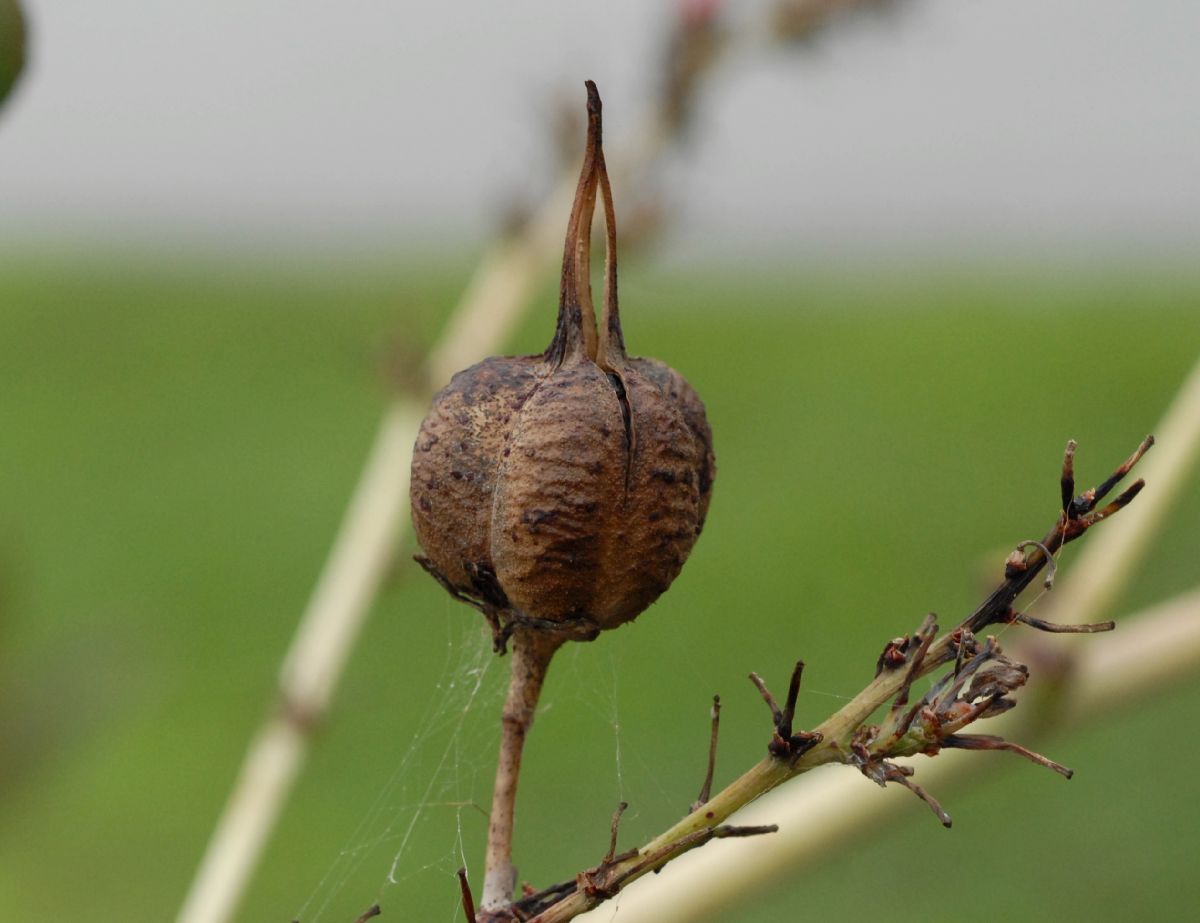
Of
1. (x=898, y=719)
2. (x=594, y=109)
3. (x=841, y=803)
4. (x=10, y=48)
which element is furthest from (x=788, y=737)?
(x=841, y=803)

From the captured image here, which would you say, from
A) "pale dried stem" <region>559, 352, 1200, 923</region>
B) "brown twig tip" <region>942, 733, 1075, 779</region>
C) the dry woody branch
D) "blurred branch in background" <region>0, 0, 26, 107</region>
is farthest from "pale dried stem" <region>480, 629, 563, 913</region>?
"pale dried stem" <region>559, 352, 1200, 923</region>

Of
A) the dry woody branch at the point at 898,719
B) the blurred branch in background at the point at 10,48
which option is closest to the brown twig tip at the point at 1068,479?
the dry woody branch at the point at 898,719

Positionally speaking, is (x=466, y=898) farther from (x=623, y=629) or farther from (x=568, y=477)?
(x=623, y=629)

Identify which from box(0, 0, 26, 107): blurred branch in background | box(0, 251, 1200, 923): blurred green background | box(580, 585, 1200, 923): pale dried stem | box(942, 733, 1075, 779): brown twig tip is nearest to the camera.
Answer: box(942, 733, 1075, 779): brown twig tip

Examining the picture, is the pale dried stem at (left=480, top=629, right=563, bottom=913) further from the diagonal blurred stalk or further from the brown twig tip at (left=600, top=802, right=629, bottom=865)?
the diagonal blurred stalk

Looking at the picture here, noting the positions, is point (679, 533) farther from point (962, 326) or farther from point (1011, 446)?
point (962, 326)
